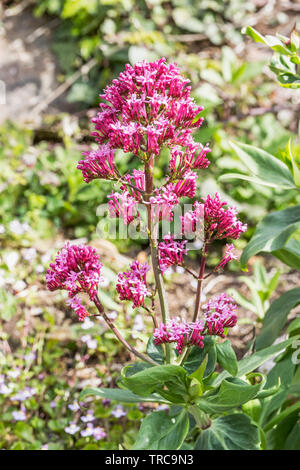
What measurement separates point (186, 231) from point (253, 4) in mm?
4248

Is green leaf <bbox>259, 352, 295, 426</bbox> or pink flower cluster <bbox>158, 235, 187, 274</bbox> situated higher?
pink flower cluster <bbox>158, 235, 187, 274</bbox>

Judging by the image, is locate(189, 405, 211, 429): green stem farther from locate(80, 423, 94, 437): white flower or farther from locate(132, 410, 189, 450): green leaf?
locate(80, 423, 94, 437): white flower

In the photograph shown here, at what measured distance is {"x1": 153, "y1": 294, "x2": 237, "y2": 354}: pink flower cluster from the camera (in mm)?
1481

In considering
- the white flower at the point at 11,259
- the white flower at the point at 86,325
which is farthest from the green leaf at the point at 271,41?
the white flower at the point at 11,259

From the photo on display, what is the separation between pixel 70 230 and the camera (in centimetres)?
369

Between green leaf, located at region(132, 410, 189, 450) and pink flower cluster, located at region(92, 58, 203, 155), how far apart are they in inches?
32.3

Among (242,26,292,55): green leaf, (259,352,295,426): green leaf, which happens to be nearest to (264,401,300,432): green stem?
(259,352,295,426): green leaf

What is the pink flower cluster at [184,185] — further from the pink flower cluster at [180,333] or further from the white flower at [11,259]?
the white flower at [11,259]

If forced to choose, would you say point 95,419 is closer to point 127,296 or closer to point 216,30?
point 127,296

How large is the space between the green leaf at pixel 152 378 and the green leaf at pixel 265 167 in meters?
0.80

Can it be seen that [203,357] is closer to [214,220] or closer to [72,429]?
[214,220]

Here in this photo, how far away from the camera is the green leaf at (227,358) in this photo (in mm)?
1545

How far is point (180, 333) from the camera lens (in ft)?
4.86
